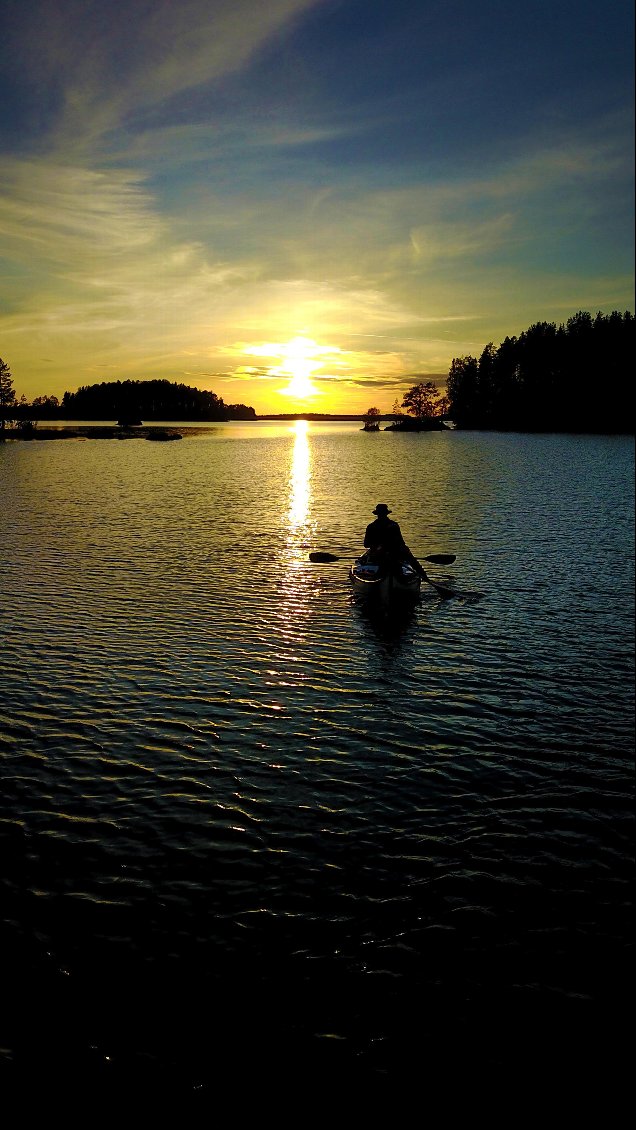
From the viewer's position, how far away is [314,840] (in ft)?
38.6

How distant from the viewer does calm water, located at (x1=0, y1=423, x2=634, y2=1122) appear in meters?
8.02

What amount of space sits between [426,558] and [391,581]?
6.71m

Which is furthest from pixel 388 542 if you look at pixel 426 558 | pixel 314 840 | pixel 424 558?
pixel 314 840

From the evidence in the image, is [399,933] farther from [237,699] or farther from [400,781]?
[237,699]

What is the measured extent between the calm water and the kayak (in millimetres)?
1103

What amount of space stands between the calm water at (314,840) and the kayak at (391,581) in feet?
3.62

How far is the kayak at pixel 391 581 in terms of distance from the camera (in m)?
27.1

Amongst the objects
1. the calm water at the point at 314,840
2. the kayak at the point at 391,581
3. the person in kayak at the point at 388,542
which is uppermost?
the person in kayak at the point at 388,542

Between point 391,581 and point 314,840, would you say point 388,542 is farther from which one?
point 314,840

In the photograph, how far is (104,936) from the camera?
9.51m

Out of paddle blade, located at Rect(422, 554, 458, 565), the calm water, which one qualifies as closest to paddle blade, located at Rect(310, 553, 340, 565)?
paddle blade, located at Rect(422, 554, 458, 565)

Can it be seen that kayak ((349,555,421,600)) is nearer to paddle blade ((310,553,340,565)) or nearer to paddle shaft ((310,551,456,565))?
paddle shaft ((310,551,456,565))

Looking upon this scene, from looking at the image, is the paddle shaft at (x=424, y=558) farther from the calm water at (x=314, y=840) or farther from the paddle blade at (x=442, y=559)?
the calm water at (x=314, y=840)

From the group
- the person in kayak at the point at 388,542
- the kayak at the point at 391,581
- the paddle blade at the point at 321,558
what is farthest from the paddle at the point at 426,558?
the kayak at the point at 391,581
